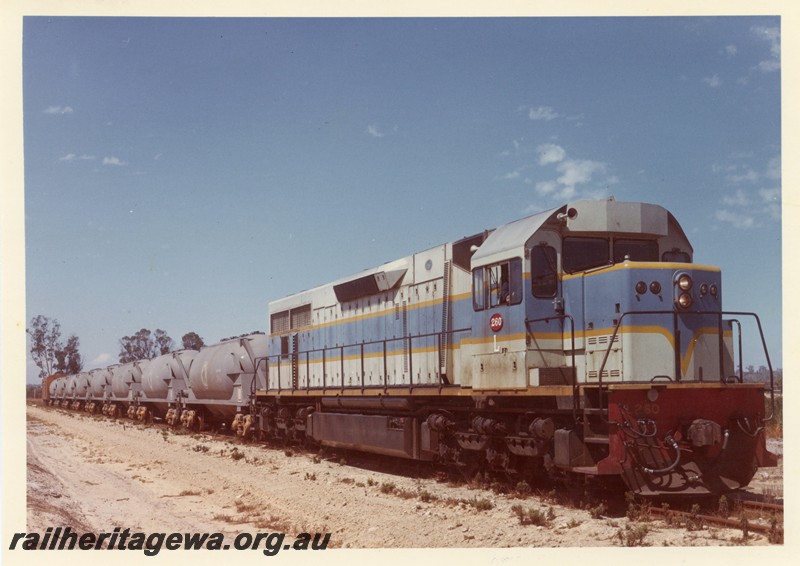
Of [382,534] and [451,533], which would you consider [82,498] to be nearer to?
[382,534]

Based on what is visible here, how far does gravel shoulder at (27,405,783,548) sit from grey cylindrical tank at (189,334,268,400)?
16.5ft

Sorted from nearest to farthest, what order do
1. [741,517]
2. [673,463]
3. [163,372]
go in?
[741,517] < [673,463] < [163,372]

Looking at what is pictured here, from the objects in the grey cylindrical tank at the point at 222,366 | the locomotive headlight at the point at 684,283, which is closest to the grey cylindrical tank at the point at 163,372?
the grey cylindrical tank at the point at 222,366

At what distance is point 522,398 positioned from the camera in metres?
11.2

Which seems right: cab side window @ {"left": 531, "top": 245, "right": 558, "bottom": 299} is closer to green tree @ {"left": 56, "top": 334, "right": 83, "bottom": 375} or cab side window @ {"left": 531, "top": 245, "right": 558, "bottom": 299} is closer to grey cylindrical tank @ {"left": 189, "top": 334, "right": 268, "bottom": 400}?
grey cylindrical tank @ {"left": 189, "top": 334, "right": 268, "bottom": 400}

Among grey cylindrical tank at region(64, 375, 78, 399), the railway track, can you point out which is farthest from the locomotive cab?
grey cylindrical tank at region(64, 375, 78, 399)

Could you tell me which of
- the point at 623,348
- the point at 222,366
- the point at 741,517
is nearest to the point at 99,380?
the point at 222,366

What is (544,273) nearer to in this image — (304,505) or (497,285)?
(497,285)

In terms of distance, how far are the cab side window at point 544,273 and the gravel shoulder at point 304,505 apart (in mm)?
2817

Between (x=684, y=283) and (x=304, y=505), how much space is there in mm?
6067

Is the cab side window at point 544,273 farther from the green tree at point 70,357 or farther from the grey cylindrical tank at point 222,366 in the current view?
the green tree at point 70,357

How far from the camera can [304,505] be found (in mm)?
11648

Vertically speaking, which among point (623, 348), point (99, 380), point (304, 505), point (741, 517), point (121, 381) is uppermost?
point (623, 348)
